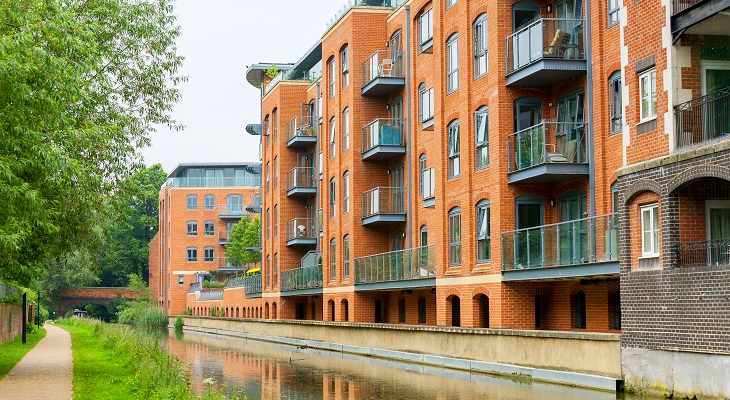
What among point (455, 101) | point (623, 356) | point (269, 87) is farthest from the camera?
point (269, 87)

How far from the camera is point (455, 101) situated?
33000 millimetres

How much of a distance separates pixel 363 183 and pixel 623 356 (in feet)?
74.6

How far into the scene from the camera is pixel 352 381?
2570 cm

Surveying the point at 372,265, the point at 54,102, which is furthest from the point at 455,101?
the point at 54,102

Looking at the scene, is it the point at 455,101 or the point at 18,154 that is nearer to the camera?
the point at 18,154

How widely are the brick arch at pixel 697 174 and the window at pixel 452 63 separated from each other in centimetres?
1386

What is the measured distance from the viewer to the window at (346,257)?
43781mm

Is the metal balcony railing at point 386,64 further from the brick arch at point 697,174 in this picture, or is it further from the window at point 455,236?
the brick arch at point 697,174

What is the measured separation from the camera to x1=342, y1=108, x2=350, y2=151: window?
143 ft

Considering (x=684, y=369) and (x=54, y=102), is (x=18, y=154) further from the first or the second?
(x=684, y=369)

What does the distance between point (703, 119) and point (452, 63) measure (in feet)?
47.4

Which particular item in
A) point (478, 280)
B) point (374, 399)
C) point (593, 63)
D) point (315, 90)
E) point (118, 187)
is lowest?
point (374, 399)

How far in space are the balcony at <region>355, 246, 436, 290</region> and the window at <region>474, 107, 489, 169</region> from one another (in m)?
4.66

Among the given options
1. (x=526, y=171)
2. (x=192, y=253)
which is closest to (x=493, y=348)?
(x=526, y=171)
